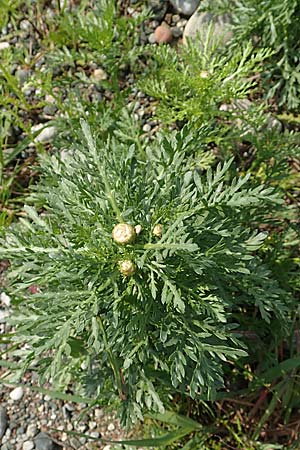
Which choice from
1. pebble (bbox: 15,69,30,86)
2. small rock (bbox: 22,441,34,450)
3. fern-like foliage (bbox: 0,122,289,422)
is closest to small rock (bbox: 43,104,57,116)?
pebble (bbox: 15,69,30,86)

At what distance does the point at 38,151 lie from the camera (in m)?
3.17

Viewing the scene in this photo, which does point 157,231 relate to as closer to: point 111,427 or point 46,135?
point 111,427

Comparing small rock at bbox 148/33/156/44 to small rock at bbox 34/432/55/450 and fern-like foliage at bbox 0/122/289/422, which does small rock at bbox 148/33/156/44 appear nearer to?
fern-like foliage at bbox 0/122/289/422

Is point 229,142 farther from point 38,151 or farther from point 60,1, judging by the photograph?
point 60,1

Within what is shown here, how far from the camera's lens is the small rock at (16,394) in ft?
9.16

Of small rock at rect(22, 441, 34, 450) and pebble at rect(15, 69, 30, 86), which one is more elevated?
pebble at rect(15, 69, 30, 86)

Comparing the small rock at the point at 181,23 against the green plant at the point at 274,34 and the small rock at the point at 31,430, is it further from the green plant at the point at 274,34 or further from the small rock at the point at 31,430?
the small rock at the point at 31,430

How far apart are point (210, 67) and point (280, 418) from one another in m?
1.53

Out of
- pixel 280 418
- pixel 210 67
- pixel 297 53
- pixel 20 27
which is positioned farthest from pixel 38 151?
pixel 280 418

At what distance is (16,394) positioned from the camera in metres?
2.80

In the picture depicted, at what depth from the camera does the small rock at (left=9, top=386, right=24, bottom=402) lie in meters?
2.79

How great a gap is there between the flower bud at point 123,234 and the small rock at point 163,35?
5.99ft

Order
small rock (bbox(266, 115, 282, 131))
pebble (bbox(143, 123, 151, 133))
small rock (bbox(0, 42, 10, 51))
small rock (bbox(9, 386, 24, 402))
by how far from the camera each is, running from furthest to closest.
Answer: small rock (bbox(0, 42, 10, 51))
pebble (bbox(143, 123, 151, 133))
small rock (bbox(266, 115, 282, 131))
small rock (bbox(9, 386, 24, 402))

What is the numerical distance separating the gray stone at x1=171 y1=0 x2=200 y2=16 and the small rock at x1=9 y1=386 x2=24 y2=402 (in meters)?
2.18
